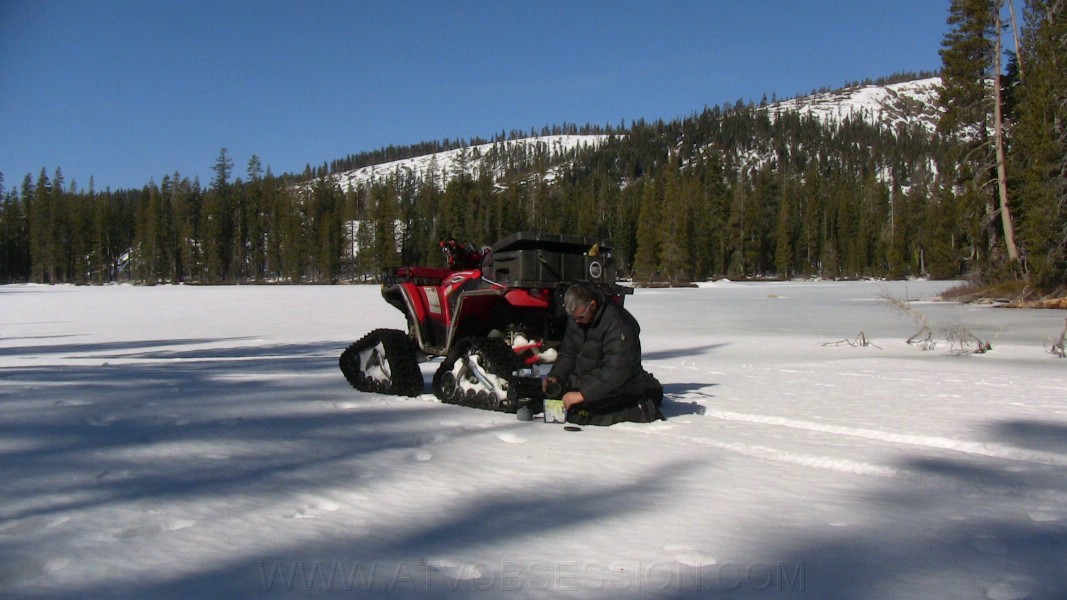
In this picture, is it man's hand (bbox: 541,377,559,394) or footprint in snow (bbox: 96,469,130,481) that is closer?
footprint in snow (bbox: 96,469,130,481)

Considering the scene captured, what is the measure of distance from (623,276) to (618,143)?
102252mm

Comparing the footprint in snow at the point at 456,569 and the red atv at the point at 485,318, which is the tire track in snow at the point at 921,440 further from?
the footprint in snow at the point at 456,569

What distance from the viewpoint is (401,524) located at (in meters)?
3.25

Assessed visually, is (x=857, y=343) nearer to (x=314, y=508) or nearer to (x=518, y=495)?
(x=518, y=495)

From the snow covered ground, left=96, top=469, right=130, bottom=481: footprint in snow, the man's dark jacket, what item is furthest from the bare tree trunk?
left=96, top=469, right=130, bottom=481: footprint in snow

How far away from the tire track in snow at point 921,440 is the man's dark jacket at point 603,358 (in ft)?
4.13

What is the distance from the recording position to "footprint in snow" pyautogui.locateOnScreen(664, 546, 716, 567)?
2863 mm

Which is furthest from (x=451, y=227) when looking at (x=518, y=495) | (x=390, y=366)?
(x=518, y=495)

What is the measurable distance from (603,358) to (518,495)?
2.08m

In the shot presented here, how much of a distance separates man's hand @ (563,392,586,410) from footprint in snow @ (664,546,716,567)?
252 cm

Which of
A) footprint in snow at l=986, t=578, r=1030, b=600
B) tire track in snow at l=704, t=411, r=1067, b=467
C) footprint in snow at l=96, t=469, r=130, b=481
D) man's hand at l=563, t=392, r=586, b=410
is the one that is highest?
man's hand at l=563, t=392, r=586, b=410

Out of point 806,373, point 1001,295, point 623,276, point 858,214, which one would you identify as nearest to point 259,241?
point 623,276

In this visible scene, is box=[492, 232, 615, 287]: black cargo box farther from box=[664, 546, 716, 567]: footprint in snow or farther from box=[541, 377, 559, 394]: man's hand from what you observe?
box=[664, 546, 716, 567]: footprint in snow

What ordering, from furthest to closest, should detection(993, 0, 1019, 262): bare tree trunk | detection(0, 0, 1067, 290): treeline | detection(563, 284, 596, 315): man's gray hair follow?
detection(0, 0, 1067, 290): treeline → detection(993, 0, 1019, 262): bare tree trunk → detection(563, 284, 596, 315): man's gray hair
